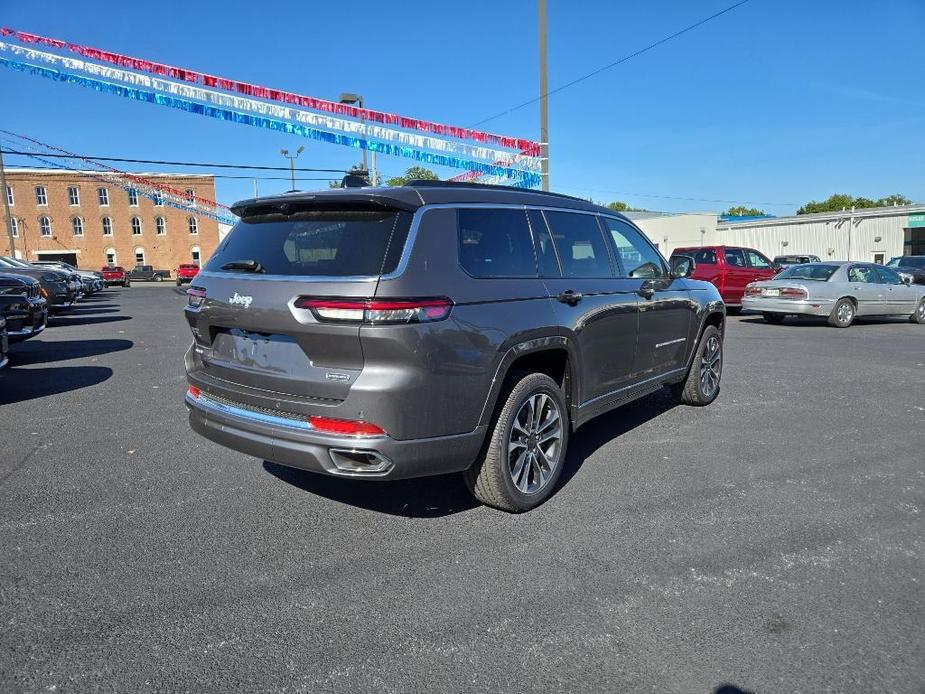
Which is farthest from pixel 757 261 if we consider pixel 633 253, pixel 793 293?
pixel 633 253

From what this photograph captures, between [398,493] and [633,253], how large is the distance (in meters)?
2.73

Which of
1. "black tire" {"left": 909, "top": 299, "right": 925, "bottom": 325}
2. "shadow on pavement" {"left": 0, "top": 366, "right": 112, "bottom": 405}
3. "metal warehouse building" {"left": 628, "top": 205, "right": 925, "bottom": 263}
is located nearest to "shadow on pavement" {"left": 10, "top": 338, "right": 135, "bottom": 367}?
"shadow on pavement" {"left": 0, "top": 366, "right": 112, "bottom": 405}

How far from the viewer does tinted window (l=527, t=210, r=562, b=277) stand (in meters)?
3.96

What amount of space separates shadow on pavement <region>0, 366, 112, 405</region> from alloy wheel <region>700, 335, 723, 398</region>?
689 cm

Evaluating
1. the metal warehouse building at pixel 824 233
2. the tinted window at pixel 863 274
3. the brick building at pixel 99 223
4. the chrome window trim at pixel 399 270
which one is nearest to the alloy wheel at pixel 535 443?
the chrome window trim at pixel 399 270

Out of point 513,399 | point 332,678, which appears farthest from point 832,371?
point 332,678

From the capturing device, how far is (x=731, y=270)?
16.0 m

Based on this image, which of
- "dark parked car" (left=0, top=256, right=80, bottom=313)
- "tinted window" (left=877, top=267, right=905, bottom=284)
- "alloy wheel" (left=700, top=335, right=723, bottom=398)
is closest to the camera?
"alloy wheel" (left=700, top=335, right=723, bottom=398)

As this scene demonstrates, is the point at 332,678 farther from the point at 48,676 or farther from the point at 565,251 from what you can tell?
the point at 565,251

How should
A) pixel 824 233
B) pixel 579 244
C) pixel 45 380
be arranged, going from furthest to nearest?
1. pixel 824 233
2. pixel 45 380
3. pixel 579 244

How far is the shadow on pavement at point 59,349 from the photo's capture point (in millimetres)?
9281

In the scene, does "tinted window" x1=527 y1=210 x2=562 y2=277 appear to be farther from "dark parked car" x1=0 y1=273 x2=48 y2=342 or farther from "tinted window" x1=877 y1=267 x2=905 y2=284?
"tinted window" x1=877 y1=267 x2=905 y2=284

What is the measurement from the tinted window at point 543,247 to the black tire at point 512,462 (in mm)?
693

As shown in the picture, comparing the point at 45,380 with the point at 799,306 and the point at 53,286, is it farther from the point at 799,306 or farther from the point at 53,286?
the point at 799,306
